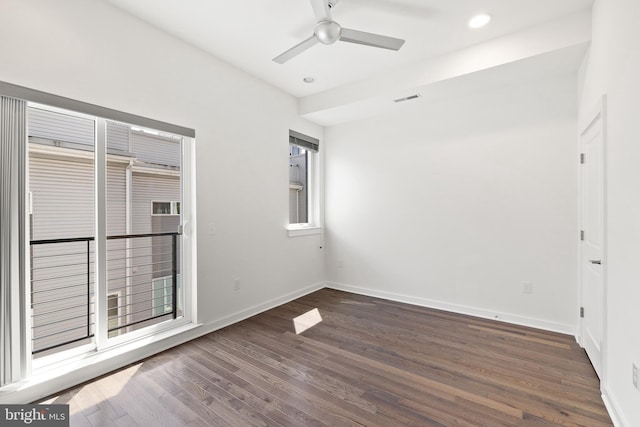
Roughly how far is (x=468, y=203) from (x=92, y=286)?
12.8 feet

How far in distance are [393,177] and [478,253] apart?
1439 millimetres

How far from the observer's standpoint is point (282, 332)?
2857 mm

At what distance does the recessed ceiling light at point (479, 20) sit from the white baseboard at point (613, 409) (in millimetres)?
2869

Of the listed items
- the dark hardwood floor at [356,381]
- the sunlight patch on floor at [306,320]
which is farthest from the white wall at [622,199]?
the sunlight patch on floor at [306,320]

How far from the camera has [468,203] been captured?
3.31 meters

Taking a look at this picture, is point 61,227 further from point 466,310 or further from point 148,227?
point 466,310

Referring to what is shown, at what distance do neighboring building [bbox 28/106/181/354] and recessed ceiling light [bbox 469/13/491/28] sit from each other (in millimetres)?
2922

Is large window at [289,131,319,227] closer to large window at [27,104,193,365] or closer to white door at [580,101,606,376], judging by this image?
large window at [27,104,193,365]

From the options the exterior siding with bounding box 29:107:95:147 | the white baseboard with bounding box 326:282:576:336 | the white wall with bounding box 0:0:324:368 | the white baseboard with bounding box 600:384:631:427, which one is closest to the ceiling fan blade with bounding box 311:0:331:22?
the white wall with bounding box 0:0:324:368

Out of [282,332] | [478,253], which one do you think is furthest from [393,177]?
[282,332]

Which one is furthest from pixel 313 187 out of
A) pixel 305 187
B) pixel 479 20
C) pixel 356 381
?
pixel 356 381

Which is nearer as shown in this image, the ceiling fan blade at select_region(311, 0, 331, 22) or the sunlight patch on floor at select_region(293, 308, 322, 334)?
the ceiling fan blade at select_region(311, 0, 331, 22)

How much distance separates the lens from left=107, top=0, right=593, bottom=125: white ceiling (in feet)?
7.16

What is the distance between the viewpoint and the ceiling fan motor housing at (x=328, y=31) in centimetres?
206
